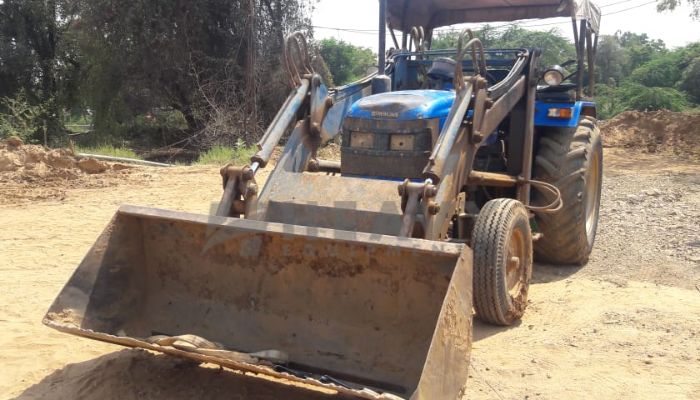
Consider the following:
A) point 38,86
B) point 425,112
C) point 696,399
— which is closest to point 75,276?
point 425,112

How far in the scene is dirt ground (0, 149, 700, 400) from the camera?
362 cm

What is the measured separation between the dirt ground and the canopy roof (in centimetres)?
245

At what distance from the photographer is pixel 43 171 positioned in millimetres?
10539

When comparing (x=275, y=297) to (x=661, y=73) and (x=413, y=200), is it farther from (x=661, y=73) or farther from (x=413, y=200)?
(x=661, y=73)

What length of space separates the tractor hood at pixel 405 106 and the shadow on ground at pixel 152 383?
202 centimetres

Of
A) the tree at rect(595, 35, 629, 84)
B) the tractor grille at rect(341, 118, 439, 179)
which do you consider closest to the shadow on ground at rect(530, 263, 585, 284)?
the tractor grille at rect(341, 118, 439, 179)

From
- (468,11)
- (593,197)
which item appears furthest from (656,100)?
(593,197)

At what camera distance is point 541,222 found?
5.79 m

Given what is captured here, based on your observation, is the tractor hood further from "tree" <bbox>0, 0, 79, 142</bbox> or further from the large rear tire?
"tree" <bbox>0, 0, 79, 142</bbox>

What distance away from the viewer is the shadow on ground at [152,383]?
3.54 m

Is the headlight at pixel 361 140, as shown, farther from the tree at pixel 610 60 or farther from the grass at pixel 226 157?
the tree at pixel 610 60

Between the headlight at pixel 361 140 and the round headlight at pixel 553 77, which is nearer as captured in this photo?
the headlight at pixel 361 140

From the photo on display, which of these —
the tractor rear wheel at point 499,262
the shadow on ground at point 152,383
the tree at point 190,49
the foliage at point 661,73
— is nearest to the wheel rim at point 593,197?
the tractor rear wheel at point 499,262

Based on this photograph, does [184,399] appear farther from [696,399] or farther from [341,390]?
[696,399]
